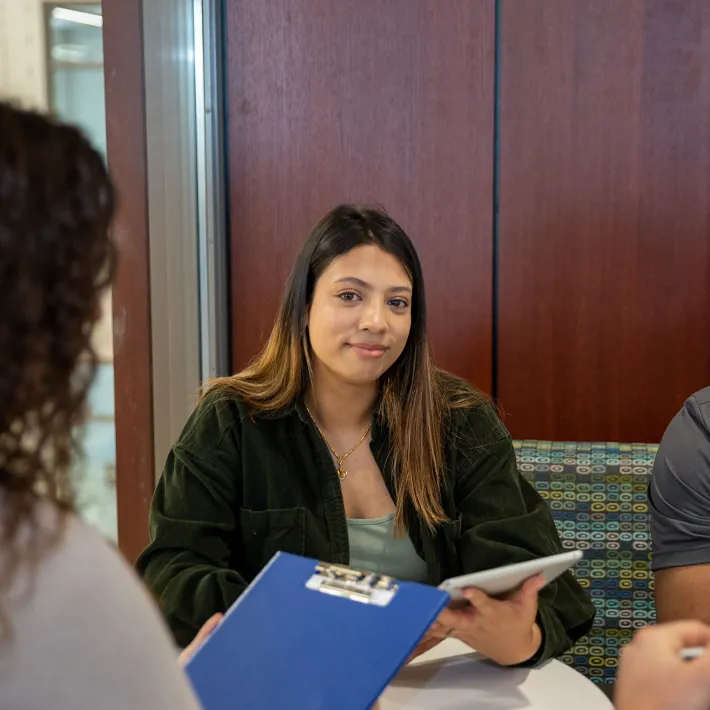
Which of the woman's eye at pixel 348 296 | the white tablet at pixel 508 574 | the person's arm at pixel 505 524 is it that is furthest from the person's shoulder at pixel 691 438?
the woman's eye at pixel 348 296

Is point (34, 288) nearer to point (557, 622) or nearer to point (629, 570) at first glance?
point (557, 622)

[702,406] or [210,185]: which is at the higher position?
[210,185]

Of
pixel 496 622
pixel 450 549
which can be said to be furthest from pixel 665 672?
pixel 450 549

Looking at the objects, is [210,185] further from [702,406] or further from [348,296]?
[702,406]

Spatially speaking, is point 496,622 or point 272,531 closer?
point 496,622

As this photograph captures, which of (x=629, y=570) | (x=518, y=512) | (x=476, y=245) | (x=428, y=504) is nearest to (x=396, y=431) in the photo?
(x=428, y=504)

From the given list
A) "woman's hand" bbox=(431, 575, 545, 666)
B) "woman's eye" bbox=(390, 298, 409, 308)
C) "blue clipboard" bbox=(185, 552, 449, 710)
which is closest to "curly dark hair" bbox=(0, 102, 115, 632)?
"blue clipboard" bbox=(185, 552, 449, 710)

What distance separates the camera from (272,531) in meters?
1.65

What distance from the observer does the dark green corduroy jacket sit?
156 centimetres

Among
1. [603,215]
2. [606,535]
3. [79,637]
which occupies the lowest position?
[606,535]

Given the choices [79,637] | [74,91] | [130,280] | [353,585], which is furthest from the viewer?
[130,280]

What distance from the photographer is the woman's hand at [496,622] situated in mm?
1171

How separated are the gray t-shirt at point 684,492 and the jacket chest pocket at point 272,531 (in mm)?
627

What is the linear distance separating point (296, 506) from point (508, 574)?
Result: 0.68 m
